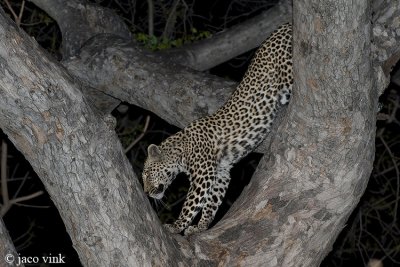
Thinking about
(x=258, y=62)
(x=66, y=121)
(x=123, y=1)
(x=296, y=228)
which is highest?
(x=123, y=1)

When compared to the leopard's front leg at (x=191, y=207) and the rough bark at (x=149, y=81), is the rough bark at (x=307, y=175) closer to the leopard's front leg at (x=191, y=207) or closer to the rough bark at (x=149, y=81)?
the leopard's front leg at (x=191, y=207)

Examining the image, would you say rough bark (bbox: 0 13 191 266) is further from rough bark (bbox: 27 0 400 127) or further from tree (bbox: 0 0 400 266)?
rough bark (bbox: 27 0 400 127)

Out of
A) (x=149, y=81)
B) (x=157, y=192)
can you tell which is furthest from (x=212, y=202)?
(x=149, y=81)

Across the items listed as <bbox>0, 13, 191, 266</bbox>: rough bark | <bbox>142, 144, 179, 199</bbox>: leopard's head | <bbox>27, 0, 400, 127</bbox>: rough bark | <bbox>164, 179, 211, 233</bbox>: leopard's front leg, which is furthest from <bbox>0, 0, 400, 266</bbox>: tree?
<bbox>142, 144, 179, 199</bbox>: leopard's head

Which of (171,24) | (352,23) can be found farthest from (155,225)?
(171,24)

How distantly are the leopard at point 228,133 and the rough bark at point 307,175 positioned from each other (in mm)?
1412

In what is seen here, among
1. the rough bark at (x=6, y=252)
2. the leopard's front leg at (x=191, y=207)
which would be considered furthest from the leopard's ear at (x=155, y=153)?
the rough bark at (x=6, y=252)

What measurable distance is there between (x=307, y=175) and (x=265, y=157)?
0.32 metres

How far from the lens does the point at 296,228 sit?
486cm

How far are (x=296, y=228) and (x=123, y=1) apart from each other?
6.30m

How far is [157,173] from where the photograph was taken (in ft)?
23.6

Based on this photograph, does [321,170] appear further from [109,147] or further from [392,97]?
[392,97]

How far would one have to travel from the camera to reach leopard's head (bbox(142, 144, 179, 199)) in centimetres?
717

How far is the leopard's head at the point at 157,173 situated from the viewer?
717 cm
